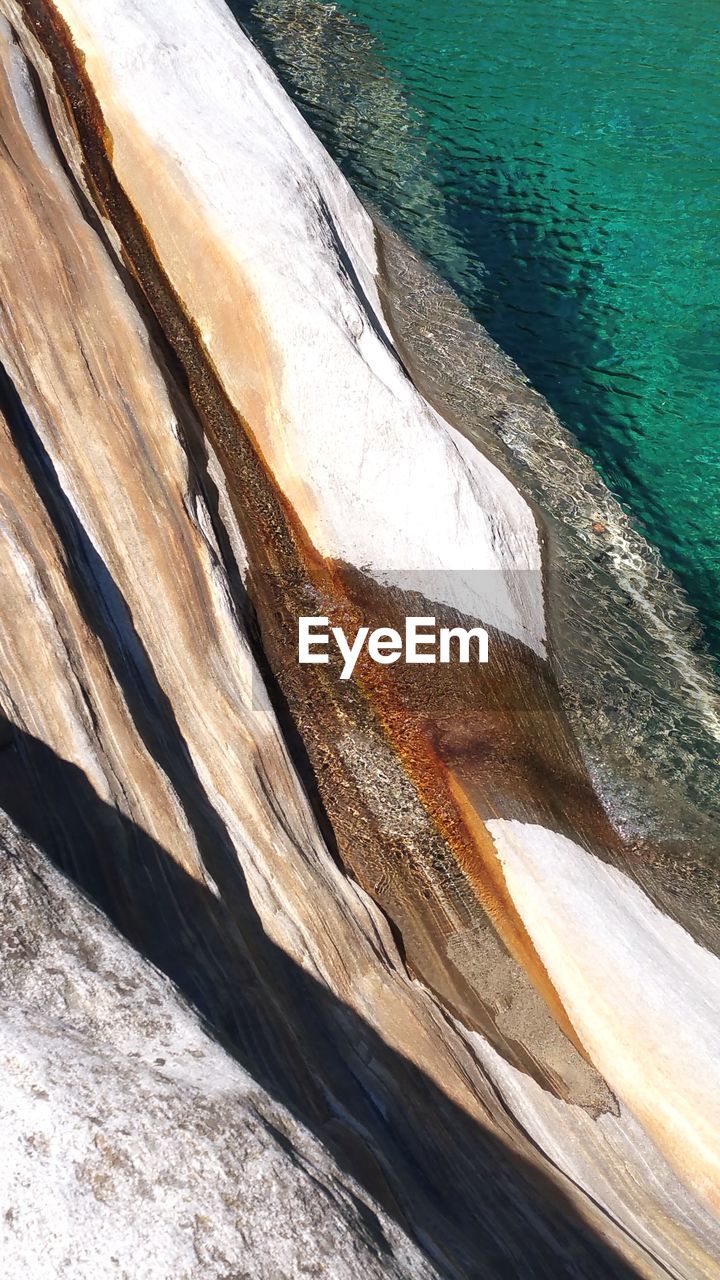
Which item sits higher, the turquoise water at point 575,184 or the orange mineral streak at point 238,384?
the turquoise water at point 575,184

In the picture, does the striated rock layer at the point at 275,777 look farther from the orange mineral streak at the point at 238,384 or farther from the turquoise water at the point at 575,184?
the turquoise water at the point at 575,184

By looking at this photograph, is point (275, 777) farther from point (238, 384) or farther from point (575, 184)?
point (575, 184)

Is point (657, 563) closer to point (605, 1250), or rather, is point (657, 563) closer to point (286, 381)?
point (286, 381)

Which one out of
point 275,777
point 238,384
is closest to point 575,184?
point 238,384

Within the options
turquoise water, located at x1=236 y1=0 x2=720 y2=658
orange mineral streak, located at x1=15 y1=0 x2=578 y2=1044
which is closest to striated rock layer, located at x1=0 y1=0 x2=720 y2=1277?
orange mineral streak, located at x1=15 y1=0 x2=578 y2=1044

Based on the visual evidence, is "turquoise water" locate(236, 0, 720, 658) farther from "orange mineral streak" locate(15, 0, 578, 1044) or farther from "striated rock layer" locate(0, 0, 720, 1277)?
"orange mineral streak" locate(15, 0, 578, 1044)

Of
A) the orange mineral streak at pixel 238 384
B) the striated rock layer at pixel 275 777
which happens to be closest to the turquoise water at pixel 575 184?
the striated rock layer at pixel 275 777
